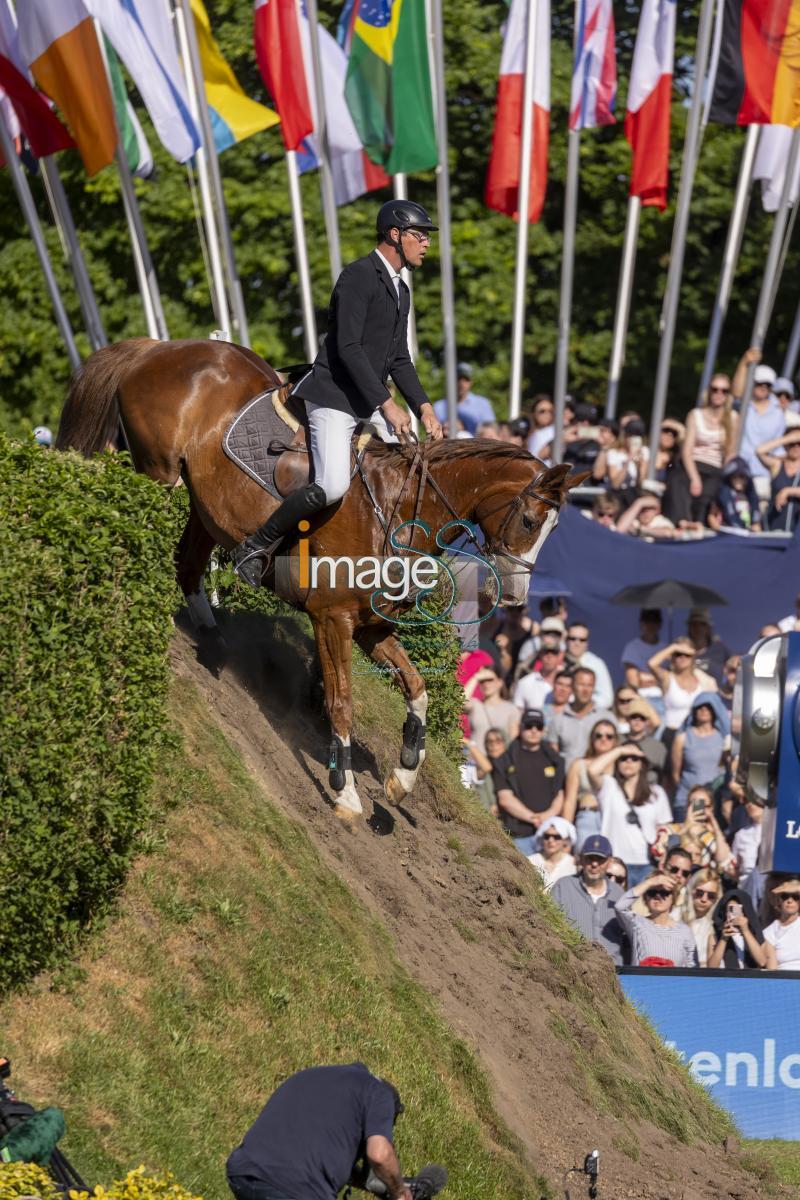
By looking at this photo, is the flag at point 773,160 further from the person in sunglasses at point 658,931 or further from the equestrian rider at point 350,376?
the equestrian rider at point 350,376

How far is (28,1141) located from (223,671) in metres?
5.20

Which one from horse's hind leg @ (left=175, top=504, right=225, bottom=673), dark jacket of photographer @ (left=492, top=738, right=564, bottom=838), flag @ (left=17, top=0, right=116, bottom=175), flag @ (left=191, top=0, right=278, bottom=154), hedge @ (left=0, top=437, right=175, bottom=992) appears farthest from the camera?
flag @ (left=191, top=0, right=278, bottom=154)

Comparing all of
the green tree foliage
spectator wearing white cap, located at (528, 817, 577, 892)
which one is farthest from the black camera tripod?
the green tree foliage

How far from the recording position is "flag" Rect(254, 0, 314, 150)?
21.7 m

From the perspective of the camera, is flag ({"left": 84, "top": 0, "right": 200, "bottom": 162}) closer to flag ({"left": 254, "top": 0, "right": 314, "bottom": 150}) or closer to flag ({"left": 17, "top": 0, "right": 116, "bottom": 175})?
flag ({"left": 17, "top": 0, "right": 116, "bottom": 175})

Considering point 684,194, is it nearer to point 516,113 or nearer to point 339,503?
point 516,113

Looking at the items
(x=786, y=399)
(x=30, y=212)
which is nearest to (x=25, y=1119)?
(x=786, y=399)

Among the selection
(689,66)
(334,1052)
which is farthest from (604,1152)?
(689,66)

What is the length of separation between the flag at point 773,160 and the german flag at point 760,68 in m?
2.54

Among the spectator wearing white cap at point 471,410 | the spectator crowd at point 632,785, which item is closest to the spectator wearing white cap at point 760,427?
the spectator crowd at point 632,785

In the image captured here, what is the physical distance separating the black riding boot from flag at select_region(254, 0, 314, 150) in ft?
41.2

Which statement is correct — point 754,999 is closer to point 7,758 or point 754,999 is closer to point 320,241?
point 7,758

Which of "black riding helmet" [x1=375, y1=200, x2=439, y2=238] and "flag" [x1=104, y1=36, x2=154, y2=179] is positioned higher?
"black riding helmet" [x1=375, y1=200, x2=439, y2=238]

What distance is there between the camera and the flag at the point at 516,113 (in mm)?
24109
